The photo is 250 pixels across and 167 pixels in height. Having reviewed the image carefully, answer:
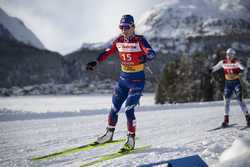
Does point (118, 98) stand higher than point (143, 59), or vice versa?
point (143, 59)

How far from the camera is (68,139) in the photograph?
301 inches

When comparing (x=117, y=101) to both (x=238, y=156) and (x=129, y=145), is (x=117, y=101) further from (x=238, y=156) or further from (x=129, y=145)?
(x=238, y=156)

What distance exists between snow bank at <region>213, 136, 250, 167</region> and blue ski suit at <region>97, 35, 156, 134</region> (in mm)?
3136

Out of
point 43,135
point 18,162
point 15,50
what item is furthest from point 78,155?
point 15,50

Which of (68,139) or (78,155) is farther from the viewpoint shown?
(68,139)

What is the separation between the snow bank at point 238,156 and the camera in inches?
104

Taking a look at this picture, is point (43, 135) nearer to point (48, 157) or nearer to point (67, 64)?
point (48, 157)

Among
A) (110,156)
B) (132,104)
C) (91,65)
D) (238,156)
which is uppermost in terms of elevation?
(91,65)

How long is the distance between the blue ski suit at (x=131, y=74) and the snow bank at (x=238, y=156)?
314cm

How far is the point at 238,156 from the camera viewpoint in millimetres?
2756

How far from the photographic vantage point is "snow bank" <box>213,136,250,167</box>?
2.65m

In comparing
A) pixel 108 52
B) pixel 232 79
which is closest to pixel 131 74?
pixel 108 52

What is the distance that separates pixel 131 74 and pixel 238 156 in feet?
11.9

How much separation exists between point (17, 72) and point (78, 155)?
13951 centimetres
